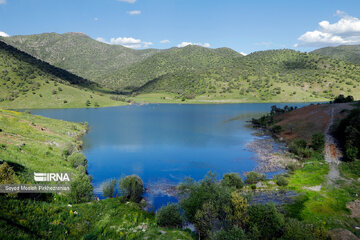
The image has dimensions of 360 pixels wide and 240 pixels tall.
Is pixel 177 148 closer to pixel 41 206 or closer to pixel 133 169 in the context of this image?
pixel 133 169

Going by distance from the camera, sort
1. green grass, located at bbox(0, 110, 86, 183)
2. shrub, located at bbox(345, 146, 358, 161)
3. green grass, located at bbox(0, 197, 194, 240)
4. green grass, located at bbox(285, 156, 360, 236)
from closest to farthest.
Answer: green grass, located at bbox(0, 197, 194, 240), green grass, located at bbox(285, 156, 360, 236), green grass, located at bbox(0, 110, 86, 183), shrub, located at bbox(345, 146, 358, 161)

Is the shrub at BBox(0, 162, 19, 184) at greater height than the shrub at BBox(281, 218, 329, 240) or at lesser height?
greater

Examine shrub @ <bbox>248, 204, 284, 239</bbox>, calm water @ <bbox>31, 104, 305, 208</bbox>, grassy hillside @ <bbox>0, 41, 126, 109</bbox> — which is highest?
grassy hillside @ <bbox>0, 41, 126, 109</bbox>

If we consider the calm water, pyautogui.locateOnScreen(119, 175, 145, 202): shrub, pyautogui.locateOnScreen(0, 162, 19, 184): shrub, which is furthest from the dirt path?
pyautogui.locateOnScreen(0, 162, 19, 184): shrub

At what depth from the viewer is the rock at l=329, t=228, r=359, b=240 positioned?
22.6 metres

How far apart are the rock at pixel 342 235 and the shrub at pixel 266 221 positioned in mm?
5280

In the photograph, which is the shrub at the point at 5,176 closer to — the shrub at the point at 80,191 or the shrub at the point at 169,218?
the shrub at the point at 80,191

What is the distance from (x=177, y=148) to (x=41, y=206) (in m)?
49.4

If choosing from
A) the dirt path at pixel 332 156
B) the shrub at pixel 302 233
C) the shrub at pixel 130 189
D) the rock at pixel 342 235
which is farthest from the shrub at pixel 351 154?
the shrub at pixel 130 189

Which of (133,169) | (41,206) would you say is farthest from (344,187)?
(41,206)

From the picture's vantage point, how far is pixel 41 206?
2011cm

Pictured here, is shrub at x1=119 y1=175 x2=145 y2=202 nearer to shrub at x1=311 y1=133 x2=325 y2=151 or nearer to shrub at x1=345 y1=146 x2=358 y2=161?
shrub at x1=345 y1=146 x2=358 y2=161

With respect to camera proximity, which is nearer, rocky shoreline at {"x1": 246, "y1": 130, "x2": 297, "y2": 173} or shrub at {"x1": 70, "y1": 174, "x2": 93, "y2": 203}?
shrub at {"x1": 70, "y1": 174, "x2": 93, "y2": 203}

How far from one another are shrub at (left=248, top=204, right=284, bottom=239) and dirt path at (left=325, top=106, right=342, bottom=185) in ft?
76.1
